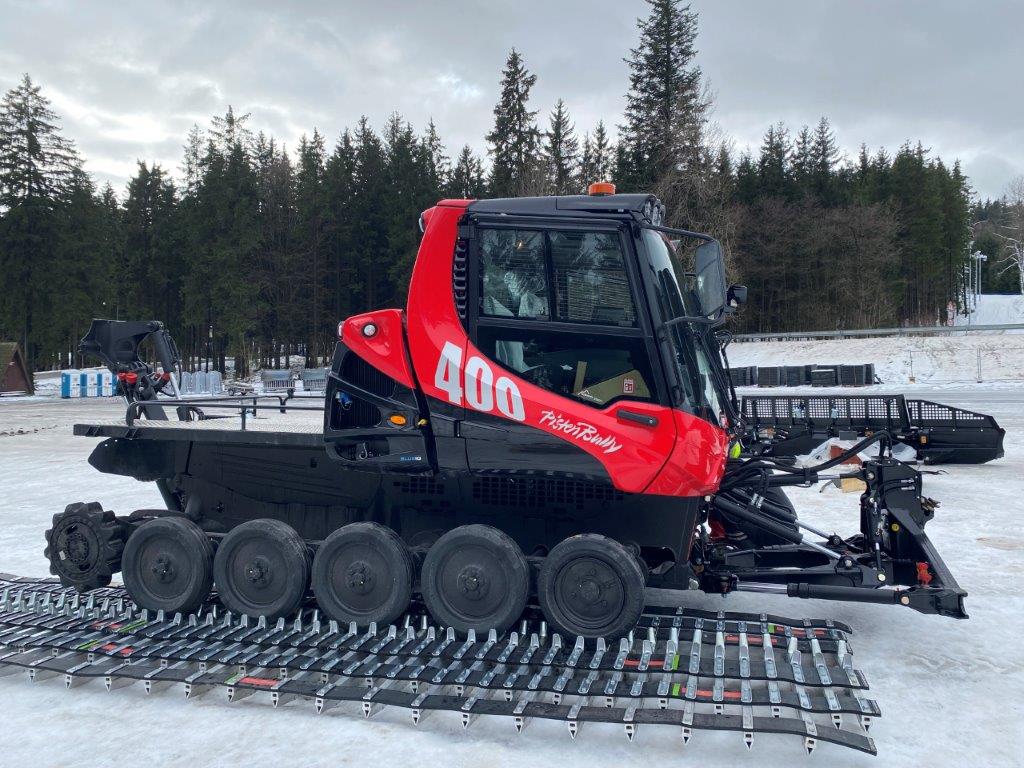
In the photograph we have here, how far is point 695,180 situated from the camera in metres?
27.8

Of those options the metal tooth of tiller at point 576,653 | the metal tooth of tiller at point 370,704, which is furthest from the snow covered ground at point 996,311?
the metal tooth of tiller at point 370,704

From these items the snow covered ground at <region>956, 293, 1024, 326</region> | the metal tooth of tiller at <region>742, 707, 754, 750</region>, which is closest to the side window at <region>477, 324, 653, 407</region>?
the metal tooth of tiller at <region>742, 707, 754, 750</region>

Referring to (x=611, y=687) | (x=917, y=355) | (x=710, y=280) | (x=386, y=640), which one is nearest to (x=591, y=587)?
(x=611, y=687)

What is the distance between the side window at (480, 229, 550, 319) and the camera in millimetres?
4648

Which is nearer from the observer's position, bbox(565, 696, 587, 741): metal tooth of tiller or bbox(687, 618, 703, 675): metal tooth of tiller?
bbox(565, 696, 587, 741): metal tooth of tiller

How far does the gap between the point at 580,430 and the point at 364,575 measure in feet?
5.54

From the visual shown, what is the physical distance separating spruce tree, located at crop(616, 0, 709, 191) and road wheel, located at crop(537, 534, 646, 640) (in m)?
29.9

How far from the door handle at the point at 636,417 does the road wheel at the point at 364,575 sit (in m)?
1.63

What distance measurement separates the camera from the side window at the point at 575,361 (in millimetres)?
4496

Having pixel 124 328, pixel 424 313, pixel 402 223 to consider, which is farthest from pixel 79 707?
pixel 402 223

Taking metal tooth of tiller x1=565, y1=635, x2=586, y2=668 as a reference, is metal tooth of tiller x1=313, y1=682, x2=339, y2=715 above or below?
below

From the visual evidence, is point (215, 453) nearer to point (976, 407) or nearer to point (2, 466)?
point (2, 466)

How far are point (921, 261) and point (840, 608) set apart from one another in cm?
6127

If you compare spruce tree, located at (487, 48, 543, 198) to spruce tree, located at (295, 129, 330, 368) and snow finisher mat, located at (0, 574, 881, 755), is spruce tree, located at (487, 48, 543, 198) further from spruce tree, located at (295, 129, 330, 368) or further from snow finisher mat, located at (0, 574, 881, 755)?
snow finisher mat, located at (0, 574, 881, 755)
